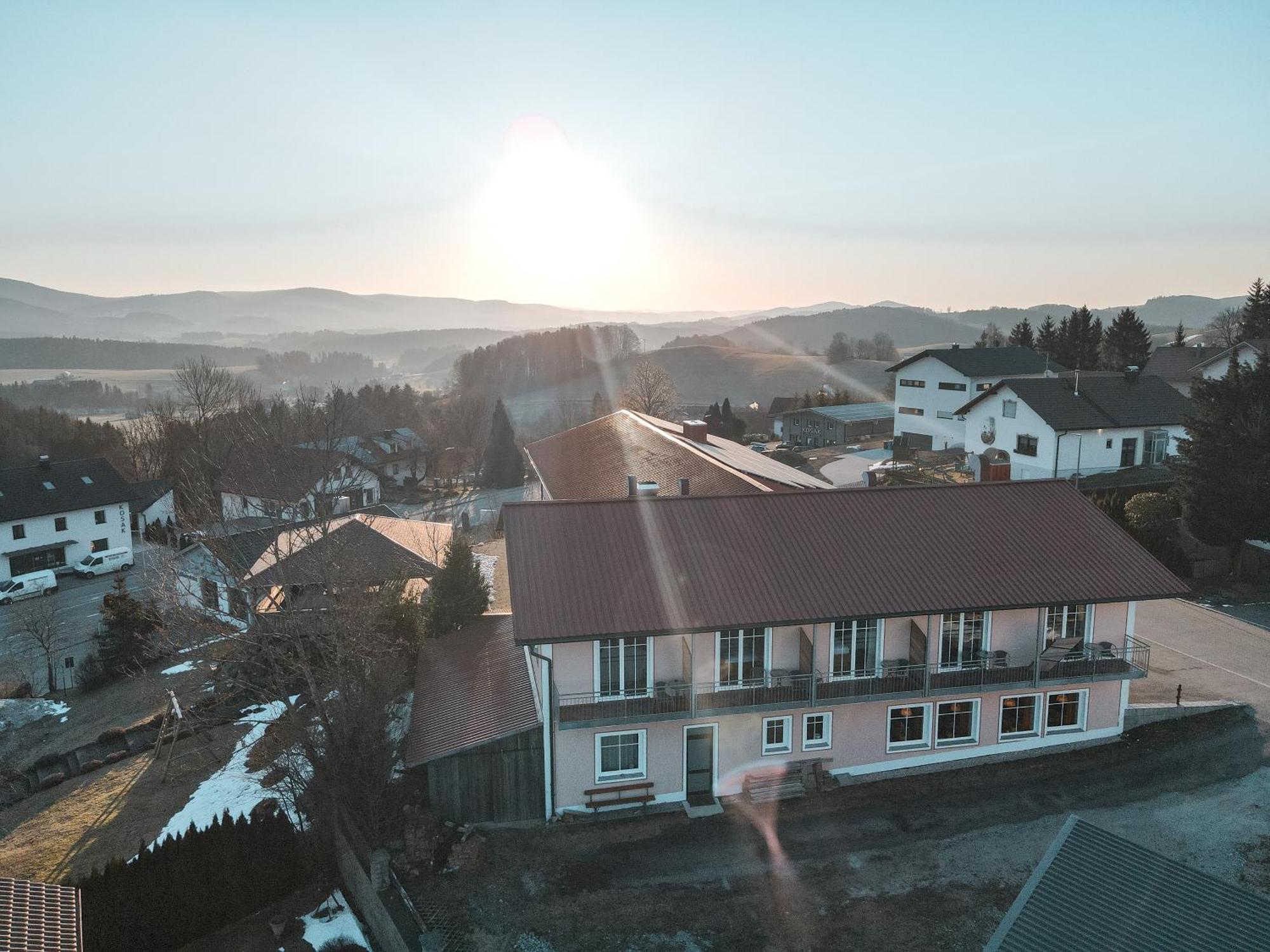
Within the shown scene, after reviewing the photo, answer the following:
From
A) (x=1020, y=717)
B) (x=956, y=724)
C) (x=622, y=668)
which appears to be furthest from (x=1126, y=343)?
(x=622, y=668)

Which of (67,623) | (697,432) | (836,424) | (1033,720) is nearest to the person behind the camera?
Result: (1033,720)

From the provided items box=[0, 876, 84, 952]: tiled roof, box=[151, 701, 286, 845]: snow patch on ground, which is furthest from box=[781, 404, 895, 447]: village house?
box=[0, 876, 84, 952]: tiled roof

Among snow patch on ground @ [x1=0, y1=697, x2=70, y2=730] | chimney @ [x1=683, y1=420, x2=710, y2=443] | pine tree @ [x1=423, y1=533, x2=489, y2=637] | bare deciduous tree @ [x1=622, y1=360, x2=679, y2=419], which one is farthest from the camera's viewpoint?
bare deciduous tree @ [x1=622, y1=360, x2=679, y2=419]

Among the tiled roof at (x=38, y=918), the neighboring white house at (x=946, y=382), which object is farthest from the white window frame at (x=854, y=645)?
the neighboring white house at (x=946, y=382)

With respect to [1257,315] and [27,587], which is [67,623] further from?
[1257,315]

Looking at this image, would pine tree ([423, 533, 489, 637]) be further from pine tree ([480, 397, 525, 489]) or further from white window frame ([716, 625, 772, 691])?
pine tree ([480, 397, 525, 489])

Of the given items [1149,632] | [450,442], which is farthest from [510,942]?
[450,442]
